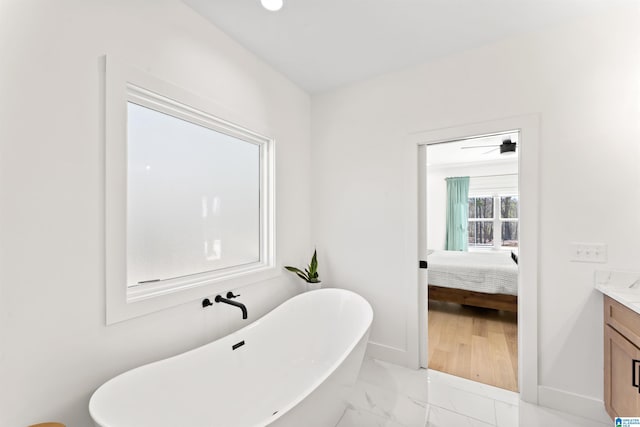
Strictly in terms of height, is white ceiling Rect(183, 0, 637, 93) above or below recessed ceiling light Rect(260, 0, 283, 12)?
above

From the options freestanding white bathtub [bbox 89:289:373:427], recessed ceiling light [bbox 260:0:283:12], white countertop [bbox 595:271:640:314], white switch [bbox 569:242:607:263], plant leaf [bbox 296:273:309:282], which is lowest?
freestanding white bathtub [bbox 89:289:373:427]

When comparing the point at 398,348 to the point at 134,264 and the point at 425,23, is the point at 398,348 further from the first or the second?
the point at 425,23

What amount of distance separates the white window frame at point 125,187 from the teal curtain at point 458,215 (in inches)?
207

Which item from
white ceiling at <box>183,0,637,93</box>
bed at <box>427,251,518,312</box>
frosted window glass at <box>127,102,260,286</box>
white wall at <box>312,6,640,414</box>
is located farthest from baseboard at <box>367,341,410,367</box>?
white ceiling at <box>183,0,637,93</box>

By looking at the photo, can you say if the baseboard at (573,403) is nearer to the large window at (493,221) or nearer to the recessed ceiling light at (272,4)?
the recessed ceiling light at (272,4)

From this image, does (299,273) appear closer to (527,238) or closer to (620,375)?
(527,238)

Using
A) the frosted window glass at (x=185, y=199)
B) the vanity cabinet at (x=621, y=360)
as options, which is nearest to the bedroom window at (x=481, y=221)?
the vanity cabinet at (x=621, y=360)

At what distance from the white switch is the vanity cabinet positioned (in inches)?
9.4

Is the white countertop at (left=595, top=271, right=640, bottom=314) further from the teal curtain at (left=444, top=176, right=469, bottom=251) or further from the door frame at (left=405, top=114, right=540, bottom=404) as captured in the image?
the teal curtain at (left=444, top=176, right=469, bottom=251)

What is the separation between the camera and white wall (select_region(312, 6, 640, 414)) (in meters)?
1.65

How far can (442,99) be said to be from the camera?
2.19m

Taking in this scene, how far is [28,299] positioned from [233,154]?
1.41 m

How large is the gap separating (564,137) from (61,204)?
2.83 m

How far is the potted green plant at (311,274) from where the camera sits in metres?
2.51
